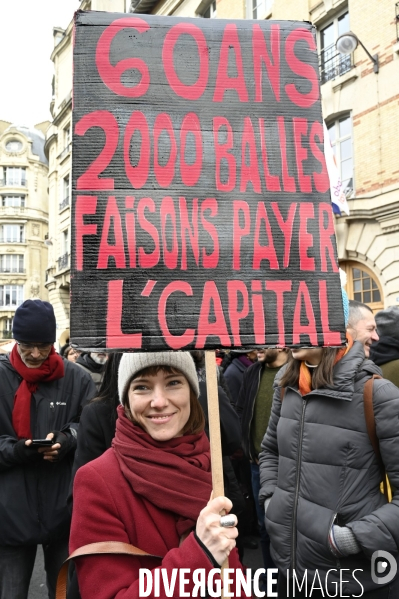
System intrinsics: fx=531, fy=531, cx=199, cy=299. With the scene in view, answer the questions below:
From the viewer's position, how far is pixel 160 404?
1626mm

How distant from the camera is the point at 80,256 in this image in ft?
5.23

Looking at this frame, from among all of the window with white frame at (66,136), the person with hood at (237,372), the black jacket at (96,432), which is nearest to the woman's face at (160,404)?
the black jacket at (96,432)

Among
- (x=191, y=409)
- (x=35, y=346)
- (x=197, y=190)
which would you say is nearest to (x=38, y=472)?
(x=35, y=346)

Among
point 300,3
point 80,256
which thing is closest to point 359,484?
point 80,256

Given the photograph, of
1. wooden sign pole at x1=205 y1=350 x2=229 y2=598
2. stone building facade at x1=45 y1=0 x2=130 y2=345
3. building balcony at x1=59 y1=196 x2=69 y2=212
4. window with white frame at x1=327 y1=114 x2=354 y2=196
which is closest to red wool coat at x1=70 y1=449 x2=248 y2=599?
wooden sign pole at x1=205 y1=350 x2=229 y2=598

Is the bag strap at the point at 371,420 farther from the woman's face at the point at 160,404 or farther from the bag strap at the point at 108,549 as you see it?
the bag strap at the point at 108,549

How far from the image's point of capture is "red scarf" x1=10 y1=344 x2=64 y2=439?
114 inches

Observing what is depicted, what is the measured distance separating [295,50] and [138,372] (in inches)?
48.7

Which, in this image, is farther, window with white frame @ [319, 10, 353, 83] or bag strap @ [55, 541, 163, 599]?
window with white frame @ [319, 10, 353, 83]

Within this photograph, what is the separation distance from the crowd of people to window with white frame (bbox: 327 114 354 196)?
901 cm

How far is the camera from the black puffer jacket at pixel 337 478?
2.11 metres

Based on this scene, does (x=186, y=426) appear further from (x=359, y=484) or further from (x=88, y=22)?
(x=88, y=22)

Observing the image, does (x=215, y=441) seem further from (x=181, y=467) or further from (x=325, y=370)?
(x=325, y=370)

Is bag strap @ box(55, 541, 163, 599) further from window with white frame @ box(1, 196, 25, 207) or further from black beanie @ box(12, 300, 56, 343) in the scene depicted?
window with white frame @ box(1, 196, 25, 207)
